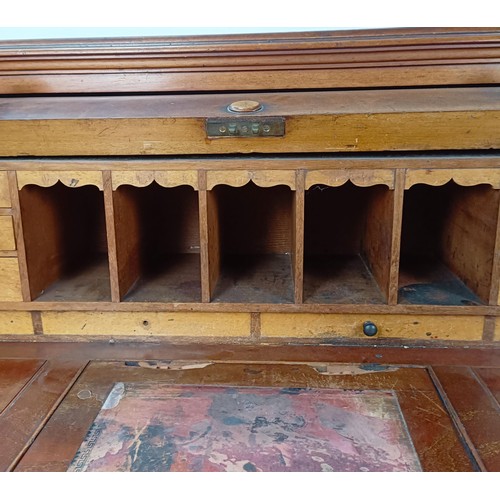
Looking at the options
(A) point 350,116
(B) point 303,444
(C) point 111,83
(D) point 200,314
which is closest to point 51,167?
(C) point 111,83

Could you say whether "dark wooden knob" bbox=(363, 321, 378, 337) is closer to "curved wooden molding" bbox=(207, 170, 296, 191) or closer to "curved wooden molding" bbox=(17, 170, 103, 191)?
"curved wooden molding" bbox=(207, 170, 296, 191)

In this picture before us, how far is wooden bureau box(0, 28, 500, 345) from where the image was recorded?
5.24 ft

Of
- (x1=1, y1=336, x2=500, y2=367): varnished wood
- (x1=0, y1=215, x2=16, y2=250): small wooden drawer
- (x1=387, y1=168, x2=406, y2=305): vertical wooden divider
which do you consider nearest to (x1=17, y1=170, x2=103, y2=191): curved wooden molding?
(x1=0, y1=215, x2=16, y2=250): small wooden drawer

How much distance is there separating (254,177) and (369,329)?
61cm

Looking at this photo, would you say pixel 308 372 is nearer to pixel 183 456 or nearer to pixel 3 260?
pixel 183 456

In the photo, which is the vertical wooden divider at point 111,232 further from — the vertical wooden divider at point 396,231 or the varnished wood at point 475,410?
the varnished wood at point 475,410

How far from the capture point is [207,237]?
1.69 m

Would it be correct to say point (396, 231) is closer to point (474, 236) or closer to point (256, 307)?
point (474, 236)

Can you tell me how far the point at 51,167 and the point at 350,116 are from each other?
0.92 metres

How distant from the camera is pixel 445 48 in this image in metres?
1.88

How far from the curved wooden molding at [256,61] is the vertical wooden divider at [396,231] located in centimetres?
49

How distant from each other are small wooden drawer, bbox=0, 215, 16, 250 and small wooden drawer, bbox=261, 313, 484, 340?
33.3 inches

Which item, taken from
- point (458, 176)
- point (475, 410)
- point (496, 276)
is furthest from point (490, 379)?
point (458, 176)

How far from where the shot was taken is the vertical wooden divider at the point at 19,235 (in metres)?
1.67
